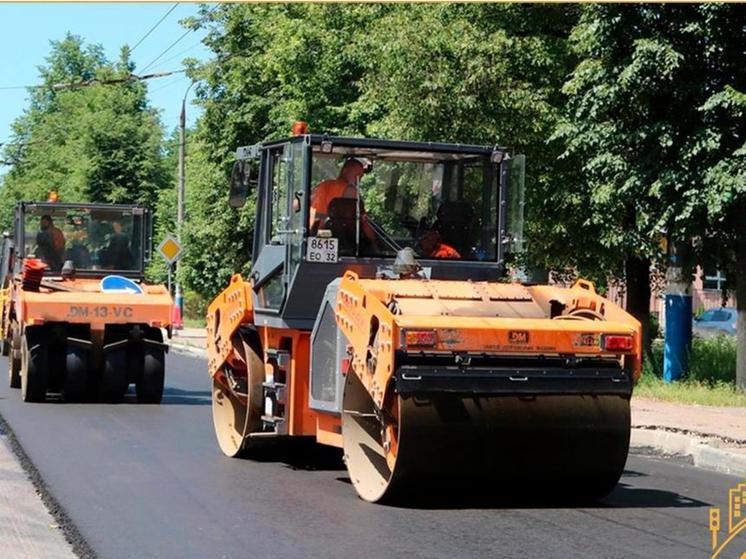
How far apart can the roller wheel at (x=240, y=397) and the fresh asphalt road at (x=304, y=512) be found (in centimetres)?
20

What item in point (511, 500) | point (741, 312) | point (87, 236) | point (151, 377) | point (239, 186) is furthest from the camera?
point (87, 236)

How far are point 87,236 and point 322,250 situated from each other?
383 inches

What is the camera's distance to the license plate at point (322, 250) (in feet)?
37.0

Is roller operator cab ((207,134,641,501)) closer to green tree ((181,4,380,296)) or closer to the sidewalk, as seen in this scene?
the sidewalk

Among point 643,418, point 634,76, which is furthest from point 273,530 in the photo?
point 634,76

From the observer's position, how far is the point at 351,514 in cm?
942

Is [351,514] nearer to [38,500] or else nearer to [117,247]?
[38,500]

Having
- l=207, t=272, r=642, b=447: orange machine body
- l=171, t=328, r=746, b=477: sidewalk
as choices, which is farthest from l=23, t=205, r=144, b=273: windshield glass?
l=207, t=272, r=642, b=447: orange machine body

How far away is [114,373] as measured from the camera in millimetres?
17781

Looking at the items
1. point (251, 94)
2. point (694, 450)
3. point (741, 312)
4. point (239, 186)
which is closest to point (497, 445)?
point (239, 186)

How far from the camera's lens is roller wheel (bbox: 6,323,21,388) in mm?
19361

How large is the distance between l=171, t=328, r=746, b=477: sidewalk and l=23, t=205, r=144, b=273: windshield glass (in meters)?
7.26

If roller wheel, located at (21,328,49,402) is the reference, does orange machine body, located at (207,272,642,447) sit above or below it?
above

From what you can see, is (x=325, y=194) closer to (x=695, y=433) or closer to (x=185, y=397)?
(x=695, y=433)
